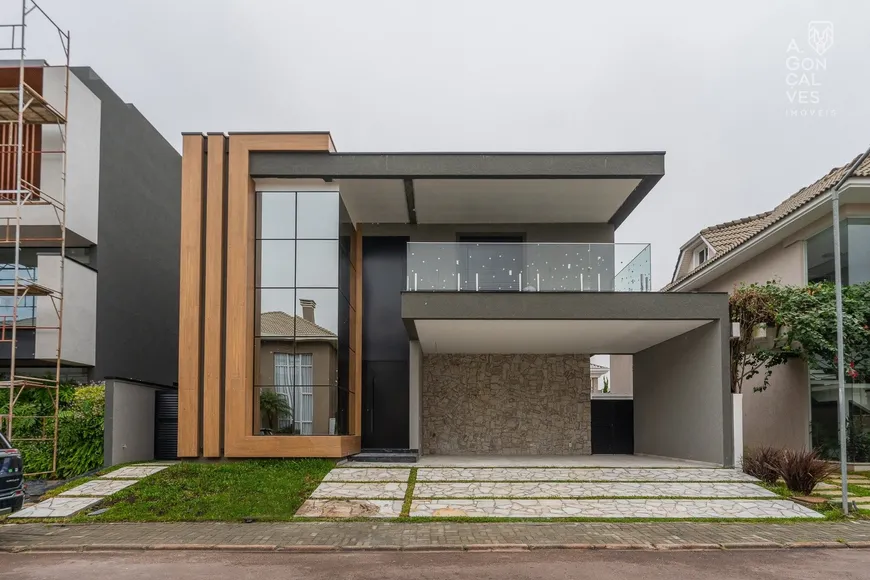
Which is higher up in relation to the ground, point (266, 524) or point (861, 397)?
point (861, 397)

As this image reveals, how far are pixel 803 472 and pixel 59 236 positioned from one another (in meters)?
16.1

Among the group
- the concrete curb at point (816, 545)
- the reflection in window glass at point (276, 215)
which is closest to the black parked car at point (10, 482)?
the reflection in window glass at point (276, 215)

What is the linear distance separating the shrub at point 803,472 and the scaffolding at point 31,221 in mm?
14062

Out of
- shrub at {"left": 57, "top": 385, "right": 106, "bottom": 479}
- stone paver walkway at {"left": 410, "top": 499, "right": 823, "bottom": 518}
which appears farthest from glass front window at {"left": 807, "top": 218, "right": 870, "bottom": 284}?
shrub at {"left": 57, "top": 385, "right": 106, "bottom": 479}

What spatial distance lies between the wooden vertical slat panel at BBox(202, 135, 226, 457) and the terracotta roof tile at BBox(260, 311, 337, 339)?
94cm

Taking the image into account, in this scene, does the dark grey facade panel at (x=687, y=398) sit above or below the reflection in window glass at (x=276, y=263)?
below

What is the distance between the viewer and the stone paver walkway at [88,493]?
1166cm

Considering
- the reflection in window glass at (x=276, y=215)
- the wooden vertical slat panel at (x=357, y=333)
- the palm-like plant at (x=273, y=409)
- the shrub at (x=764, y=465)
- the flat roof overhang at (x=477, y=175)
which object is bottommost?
the shrub at (x=764, y=465)

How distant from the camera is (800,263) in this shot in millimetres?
17984

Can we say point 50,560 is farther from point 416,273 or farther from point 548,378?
→ point 548,378

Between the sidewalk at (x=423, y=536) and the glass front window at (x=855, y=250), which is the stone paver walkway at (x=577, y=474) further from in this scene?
the glass front window at (x=855, y=250)

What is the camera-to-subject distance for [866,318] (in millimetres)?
15781

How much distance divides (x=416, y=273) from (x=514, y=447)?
→ 712cm

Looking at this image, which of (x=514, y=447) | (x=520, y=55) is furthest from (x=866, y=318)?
(x=520, y=55)
